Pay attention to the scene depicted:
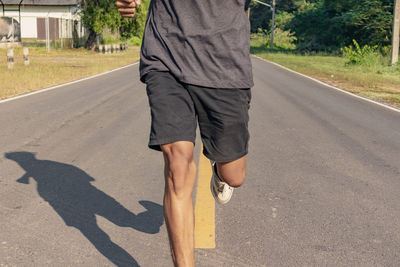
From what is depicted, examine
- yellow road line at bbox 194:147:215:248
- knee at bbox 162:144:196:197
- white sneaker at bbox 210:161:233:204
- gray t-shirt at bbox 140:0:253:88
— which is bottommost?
yellow road line at bbox 194:147:215:248

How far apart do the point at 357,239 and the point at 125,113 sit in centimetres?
655

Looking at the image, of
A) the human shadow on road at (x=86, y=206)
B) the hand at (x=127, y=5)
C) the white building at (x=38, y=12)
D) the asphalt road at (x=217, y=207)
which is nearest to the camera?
the hand at (x=127, y=5)

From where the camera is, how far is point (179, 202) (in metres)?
2.69

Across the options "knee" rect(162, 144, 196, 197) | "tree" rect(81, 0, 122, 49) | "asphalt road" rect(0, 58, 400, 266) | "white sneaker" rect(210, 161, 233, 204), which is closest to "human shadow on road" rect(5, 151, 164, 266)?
"asphalt road" rect(0, 58, 400, 266)

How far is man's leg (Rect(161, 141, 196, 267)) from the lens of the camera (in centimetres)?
265

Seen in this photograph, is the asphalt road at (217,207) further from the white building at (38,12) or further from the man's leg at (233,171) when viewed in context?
the white building at (38,12)

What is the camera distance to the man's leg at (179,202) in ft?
8.70

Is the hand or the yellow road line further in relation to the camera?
the yellow road line

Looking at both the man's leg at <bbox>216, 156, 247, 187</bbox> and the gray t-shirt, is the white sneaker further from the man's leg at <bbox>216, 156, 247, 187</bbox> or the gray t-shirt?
the gray t-shirt

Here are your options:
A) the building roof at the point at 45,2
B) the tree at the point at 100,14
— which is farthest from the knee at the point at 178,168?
the building roof at the point at 45,2

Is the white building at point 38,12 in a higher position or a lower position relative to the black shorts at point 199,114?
higher

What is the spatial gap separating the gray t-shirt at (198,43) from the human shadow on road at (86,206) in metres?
1.21

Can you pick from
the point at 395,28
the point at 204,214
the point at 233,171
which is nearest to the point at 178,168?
the point at 233,171

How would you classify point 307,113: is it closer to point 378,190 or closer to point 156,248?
point 378,190
